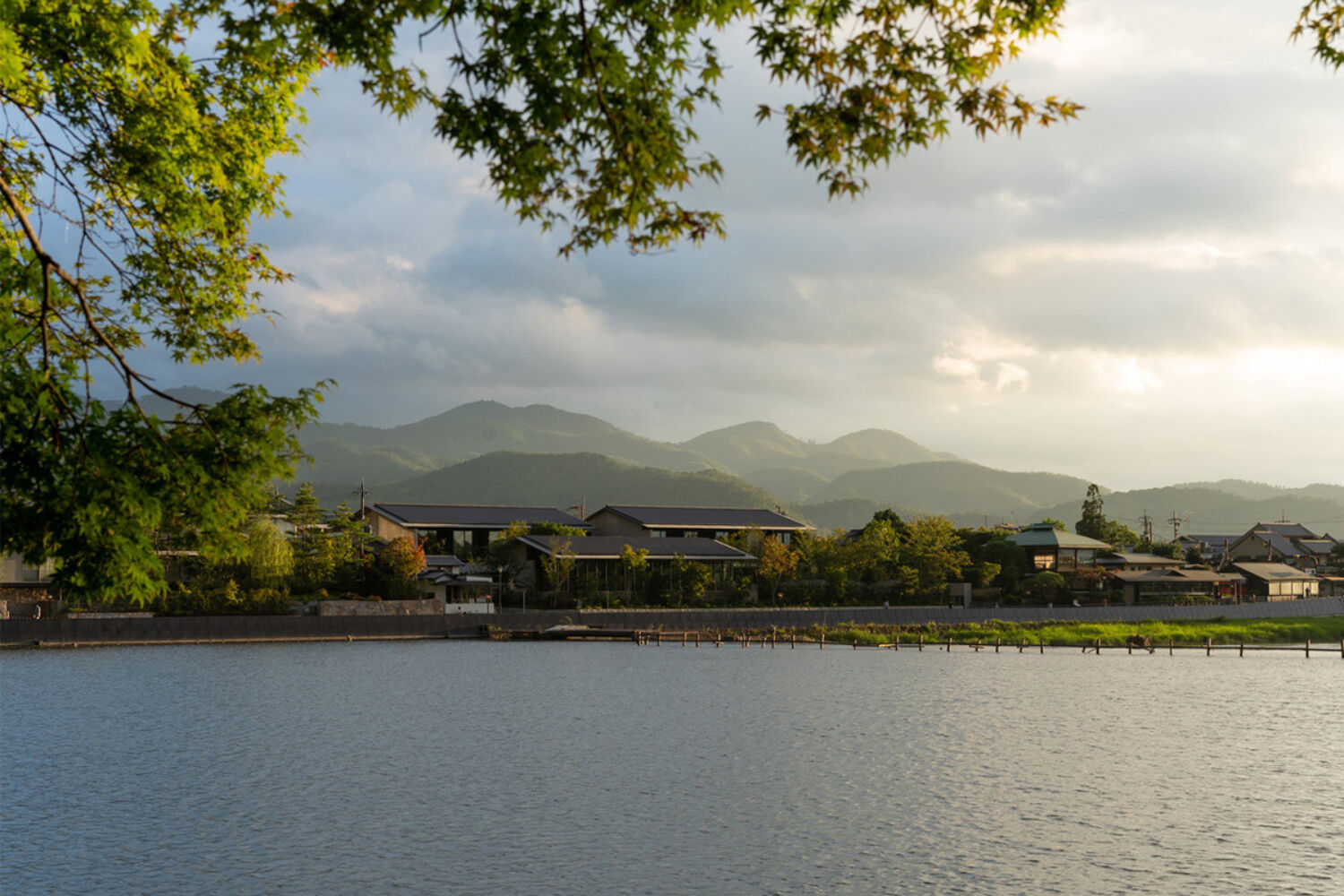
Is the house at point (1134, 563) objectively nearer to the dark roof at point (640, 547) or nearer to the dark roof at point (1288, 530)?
the dark roof at point (640, 547)

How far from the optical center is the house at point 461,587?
74375 millimetres

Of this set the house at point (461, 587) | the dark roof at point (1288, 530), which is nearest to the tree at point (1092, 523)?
the dark roof at point (1288, 530)

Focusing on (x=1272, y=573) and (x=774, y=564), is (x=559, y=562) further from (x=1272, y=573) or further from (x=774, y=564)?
(x=1272, y=573)

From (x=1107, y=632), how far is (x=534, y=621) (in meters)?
40.1

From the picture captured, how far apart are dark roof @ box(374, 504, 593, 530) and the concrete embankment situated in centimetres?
2128

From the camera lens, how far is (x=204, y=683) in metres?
49.8

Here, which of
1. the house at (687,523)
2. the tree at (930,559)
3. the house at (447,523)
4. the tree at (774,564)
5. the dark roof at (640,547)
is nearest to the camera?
the dark roof at (640,547)

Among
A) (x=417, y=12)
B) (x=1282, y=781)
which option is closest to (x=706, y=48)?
(x=417, y=12)

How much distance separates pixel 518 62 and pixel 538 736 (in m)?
30.8

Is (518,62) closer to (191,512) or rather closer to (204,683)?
(191,512)

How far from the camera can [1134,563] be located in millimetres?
98188

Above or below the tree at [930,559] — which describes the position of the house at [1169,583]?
below

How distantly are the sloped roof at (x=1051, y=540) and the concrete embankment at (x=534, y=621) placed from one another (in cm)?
1448

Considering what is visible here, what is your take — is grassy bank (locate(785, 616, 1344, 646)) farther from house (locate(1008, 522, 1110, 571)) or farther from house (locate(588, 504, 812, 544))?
house (locate(588, 504, 812, 544))
